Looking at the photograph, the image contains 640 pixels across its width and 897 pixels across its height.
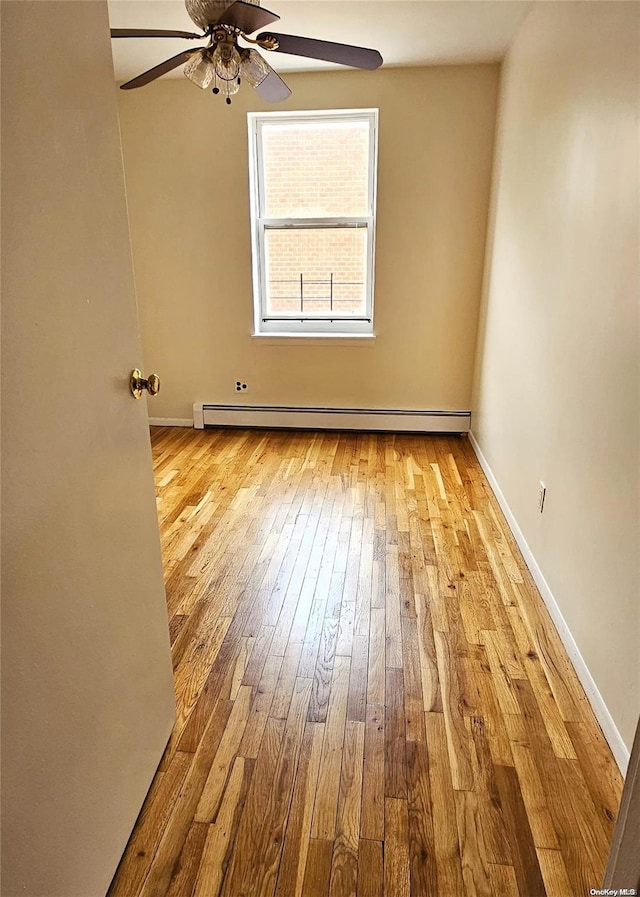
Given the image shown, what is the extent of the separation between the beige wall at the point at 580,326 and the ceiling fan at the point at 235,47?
0.82m

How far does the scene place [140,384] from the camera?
4.14 ft

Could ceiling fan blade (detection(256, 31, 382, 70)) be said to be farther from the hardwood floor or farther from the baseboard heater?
the baseboard heater

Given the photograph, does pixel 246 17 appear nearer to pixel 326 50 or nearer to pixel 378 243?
pixel 326 50

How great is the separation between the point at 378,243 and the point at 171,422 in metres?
2.20

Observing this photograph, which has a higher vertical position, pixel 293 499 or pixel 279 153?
pixel 279 153

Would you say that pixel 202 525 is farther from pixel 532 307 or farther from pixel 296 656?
pixel 532 307

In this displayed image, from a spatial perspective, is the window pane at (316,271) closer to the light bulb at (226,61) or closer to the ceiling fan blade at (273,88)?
the ceiling fan blade at (273,88)

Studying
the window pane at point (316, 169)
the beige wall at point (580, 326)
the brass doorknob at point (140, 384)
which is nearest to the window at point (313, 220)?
the window pane at point (316, 169)

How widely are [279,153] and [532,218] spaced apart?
213 centimetres

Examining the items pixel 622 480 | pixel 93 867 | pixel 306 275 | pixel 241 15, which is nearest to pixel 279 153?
pixel 306 275

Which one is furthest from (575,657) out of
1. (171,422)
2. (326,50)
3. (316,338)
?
(171,422)

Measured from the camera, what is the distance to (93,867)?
113cm

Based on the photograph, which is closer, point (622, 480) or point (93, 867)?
point (93, 867)

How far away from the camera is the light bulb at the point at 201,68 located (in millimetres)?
2000
